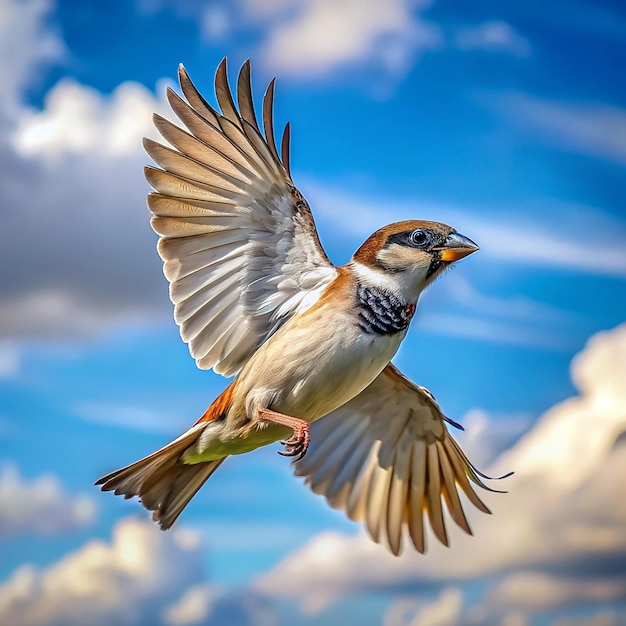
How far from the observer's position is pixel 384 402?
770cm

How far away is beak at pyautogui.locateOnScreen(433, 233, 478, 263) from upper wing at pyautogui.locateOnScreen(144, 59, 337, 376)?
697 mm

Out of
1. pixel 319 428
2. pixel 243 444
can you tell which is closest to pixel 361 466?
pixel 319 428

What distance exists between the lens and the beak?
5.80m

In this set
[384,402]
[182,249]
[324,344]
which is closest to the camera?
[324,344]

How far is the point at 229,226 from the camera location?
5910mm

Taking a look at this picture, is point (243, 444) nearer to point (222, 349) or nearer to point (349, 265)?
point (222, 349)

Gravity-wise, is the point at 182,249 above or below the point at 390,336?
above

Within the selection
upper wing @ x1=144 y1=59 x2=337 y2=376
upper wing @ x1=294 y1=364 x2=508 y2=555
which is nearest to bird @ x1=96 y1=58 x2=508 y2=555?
upper wing @ x1=144 y1=59 x2=337 y2=376

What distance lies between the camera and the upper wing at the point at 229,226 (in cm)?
576

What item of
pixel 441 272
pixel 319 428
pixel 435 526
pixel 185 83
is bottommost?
pixel 435 526

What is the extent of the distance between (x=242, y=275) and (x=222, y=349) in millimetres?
516

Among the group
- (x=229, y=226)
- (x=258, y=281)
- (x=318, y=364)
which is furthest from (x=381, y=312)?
(x=229, y=226)

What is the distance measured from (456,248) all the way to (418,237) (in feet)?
0.80

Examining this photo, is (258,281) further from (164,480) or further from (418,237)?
(164,480)
